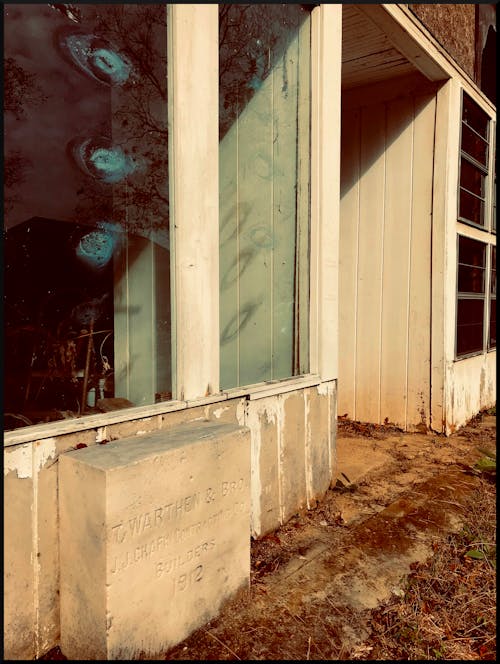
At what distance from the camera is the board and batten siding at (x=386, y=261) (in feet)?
16.7

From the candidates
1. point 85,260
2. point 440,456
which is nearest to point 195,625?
point 85,260

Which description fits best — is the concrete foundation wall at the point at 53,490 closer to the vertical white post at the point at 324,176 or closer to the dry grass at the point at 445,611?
the vertical white post at the point at 324,176

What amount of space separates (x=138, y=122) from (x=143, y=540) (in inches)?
77.7

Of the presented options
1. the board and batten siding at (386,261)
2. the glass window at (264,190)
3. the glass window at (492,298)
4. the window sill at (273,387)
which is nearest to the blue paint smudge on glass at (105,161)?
the glass window at (264,190)

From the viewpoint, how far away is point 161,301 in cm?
252

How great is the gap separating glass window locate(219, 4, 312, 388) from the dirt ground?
39.5 inches

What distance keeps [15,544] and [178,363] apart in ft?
3.41

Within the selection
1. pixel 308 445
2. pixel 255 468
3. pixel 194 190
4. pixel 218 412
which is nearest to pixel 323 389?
pixel 308 445

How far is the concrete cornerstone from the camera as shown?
1.68m

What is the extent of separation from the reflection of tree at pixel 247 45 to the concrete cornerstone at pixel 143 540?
1793 millimetres

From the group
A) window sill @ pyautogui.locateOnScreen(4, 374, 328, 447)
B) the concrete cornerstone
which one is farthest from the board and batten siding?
the concrete cornerstone

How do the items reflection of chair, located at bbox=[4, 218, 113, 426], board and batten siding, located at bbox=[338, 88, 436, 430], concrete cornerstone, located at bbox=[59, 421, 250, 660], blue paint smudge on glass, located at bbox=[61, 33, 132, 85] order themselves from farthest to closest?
board and batten siding, located at bbox=[338, 88, 436, 430]
blue paint smudge on glass, located at bbox=[61, 33, 132, 85]
reflection of chair, located at bbox=[4, 218, 113, 426]
concrete cornerstone, located at bbox=[59, 421, 250, 660]

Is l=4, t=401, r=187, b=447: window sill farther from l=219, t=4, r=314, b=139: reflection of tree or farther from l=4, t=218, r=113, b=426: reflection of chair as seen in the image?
l=219, t=4, r=314, b=139: reflection of tree

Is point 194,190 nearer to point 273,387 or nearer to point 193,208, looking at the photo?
point 193,208
